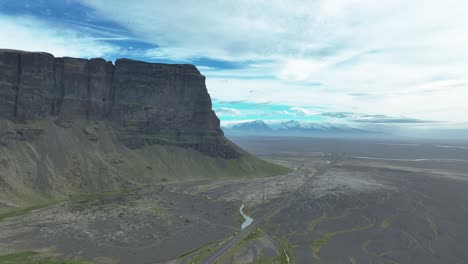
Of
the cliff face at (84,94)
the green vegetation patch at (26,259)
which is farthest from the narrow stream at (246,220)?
the cliff face at (84,94)

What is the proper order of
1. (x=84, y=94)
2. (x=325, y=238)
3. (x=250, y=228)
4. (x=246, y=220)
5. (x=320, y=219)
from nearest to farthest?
(x=325, y=238) → (x=250, y=228) → (x=246, y=220) → (x=320, y=219) → (x=84, y=94)

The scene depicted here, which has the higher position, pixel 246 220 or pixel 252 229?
pixel 252 229

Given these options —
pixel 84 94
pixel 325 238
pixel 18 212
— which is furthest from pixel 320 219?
pixel 84 94

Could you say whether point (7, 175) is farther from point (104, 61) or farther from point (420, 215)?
point (420, 215)

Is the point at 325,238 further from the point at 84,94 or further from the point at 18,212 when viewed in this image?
the point at 84,94

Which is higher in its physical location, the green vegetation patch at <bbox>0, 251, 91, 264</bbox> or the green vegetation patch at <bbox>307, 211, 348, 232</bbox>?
the green vegetation patch at <bbox>307, 211, 348, 232</bbox>

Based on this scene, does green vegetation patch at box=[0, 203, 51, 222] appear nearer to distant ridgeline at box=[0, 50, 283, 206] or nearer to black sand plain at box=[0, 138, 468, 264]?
black sand plain at box=[0, 138, 468, 264]

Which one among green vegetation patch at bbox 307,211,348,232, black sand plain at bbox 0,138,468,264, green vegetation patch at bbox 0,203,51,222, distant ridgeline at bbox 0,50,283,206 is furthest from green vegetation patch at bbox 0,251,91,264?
green vegetation patch at bbox 307,211,348,232

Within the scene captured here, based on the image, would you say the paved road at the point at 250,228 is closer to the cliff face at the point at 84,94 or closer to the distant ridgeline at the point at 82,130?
the distant ridgeline at the point at 82,130
